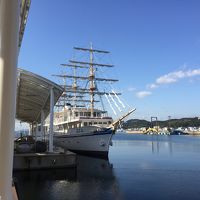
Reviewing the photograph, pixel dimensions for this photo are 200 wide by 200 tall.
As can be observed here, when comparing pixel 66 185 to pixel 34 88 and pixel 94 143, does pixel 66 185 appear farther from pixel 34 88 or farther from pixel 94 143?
pixel 94 143

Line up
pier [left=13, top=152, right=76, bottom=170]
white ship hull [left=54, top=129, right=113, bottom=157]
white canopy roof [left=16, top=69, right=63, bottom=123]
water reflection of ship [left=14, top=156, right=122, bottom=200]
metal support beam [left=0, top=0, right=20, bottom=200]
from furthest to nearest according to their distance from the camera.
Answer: white ship hull [left=54, top=129, right=113, bottom=157] → pier [left=13, top=152, right=76, bottom=170] → white canopy roof [left=16, top=69, right=63, bottom=123] → water reflection of ship [left=14, top=156, right=122, bottom=200] → metal support beam [left=0, top=0, right=20, bottom=200]

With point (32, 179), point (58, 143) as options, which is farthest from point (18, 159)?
point (58, 143)

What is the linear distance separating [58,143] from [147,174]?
1100 inches

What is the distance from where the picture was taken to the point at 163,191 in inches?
844

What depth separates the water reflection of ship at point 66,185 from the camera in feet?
64.4

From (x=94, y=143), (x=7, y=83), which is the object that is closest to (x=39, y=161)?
(x=94, y=143)

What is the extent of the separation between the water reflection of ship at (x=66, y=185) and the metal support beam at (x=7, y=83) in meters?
14.8

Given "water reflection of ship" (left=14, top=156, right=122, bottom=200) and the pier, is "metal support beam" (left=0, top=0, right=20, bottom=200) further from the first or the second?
the pier

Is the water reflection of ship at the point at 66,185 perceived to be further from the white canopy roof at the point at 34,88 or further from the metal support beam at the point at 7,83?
the metal support beam at the point at 7,83

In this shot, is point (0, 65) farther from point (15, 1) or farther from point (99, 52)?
point (99, 52)

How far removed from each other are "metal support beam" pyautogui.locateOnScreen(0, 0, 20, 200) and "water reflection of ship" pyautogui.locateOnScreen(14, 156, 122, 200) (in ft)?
48.4

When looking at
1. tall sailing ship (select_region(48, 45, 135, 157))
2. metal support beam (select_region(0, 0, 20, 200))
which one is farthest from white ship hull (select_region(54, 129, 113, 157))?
metal support beam (select_region(0, 0, 20, 200))

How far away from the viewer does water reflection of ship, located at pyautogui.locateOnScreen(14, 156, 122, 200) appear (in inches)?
773

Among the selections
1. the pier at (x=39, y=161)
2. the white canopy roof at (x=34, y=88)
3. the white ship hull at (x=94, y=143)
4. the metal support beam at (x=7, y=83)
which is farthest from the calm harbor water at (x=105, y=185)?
the white ship hull at (x=94, y=143)
